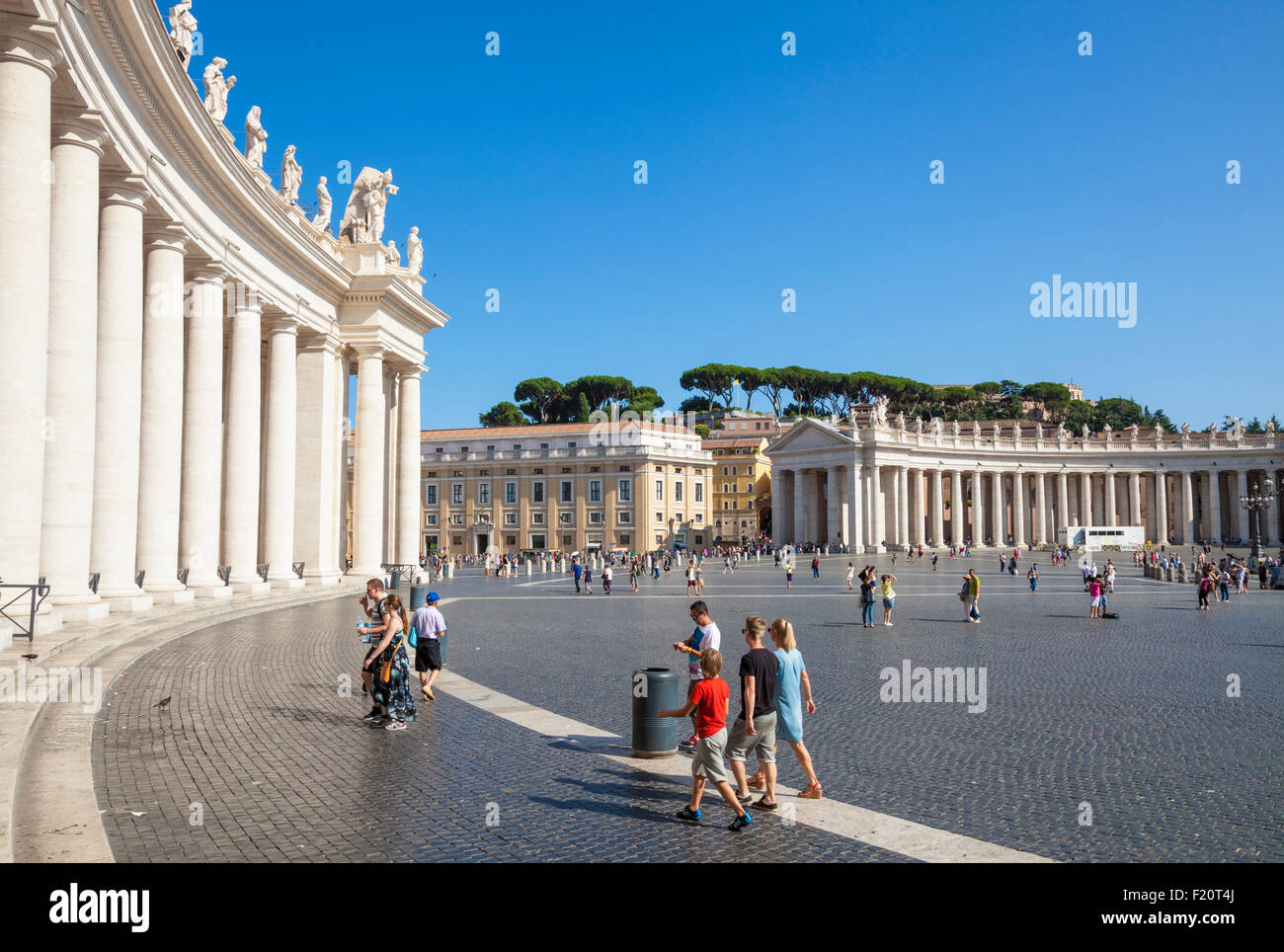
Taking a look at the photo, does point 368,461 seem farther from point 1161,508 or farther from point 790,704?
point 1161,508

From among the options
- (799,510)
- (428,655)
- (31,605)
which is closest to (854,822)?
(428,655)

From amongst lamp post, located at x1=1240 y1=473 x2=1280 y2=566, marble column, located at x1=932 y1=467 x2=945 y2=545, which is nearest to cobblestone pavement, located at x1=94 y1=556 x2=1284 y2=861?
marble column, located at x1=932 y1=467 x2=945 y2=545

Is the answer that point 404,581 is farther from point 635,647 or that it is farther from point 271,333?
point 635,647

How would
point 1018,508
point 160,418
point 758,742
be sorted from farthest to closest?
point 1018,508 < point 160,418 < point 758,742

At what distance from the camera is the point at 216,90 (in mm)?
22781

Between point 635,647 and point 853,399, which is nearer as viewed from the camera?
point 635,647

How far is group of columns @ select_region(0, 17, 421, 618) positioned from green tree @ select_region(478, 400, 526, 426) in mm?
83636

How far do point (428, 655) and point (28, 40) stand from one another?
10.2 m

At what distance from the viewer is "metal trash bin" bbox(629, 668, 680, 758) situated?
A: 855cm

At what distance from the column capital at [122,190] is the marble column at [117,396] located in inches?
0.8

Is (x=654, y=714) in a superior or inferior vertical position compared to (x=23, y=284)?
inferior
